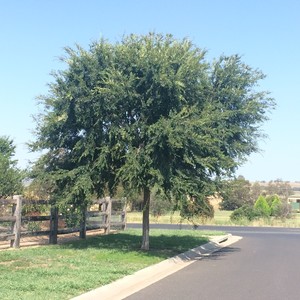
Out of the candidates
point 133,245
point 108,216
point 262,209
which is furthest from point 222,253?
point 262,209

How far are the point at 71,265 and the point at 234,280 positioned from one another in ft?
13.5

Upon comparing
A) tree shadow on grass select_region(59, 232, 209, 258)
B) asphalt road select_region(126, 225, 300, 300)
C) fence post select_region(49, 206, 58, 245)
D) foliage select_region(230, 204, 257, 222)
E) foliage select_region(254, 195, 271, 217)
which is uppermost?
foliage select_region(254, 195, 271, 217)

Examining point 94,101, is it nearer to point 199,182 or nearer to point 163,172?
point 163,172

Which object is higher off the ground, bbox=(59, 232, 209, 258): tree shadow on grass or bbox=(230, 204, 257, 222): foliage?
bbox=(230, 204, 257, 222): foliage

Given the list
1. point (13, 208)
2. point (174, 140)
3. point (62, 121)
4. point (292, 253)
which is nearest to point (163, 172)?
point (174, 140)

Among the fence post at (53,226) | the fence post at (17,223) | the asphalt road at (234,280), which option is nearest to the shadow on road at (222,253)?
the asphalt road at (234,280)

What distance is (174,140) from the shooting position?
14.9 meters

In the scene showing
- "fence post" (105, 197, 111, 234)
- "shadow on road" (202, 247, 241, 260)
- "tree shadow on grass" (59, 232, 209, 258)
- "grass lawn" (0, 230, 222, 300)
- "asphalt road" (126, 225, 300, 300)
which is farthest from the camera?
"fence post" (105, 197, 111, 234)

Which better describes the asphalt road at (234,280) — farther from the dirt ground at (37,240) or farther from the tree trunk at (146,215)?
the dirt ground at (37,240)

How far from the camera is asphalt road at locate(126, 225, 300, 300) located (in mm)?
10422

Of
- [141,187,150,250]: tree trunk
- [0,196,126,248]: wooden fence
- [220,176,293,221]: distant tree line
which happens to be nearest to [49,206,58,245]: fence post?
[0,196,126,248]: wooden fence

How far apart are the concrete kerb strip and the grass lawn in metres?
0.24

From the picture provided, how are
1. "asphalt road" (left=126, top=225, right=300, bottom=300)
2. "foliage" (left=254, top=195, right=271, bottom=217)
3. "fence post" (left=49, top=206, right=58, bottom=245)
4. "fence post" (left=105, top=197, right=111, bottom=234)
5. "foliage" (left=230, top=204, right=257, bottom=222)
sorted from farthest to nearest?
"foliage" (left=254, top=195, right=271, bottom=217) < "foliage" (left=230, top=204, right=257, bottom=222) < "fence post" (left=105, top=197, right=111, bottom=234) < "fence post" (left=49, top=206, right=58, bottom=245) < "asphalt road" (left=126, top=225, right=300, bottom=300)

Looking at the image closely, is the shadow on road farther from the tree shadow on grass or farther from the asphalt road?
the tree shadow on grass
